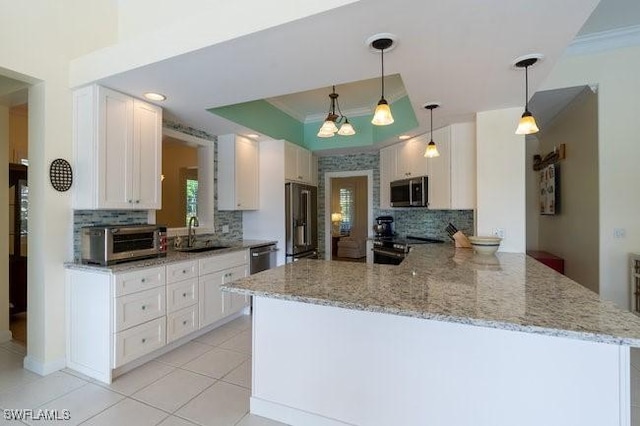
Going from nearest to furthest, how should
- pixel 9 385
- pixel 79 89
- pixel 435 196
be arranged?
pixel 9 385, pixel 79 89, pixel 435 196

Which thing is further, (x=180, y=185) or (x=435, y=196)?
(x=180, y=185)

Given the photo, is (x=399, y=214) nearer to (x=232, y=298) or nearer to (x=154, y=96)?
(x=232, y=298)

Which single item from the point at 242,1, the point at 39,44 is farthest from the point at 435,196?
the point at 39,44

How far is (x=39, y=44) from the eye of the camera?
2.43 metres

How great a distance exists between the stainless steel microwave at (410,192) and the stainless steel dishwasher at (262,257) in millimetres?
1894

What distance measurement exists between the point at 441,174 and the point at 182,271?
307 centimetres

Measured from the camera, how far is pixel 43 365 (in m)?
2.44

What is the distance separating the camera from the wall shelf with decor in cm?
308

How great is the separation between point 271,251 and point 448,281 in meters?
2.85

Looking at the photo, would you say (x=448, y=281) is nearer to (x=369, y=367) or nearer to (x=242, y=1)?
(x=369, y=367)

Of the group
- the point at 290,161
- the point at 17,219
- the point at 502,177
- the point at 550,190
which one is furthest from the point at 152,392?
the point at 550,190

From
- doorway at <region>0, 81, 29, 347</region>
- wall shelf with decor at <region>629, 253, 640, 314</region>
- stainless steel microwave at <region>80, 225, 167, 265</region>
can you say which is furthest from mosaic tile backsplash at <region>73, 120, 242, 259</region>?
wall shelf with decor at <region>629, 253, 640, 314</region>

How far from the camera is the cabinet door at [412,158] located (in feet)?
13.2

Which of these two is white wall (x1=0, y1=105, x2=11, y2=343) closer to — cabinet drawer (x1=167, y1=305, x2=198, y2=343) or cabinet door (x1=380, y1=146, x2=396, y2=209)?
cabinet drawer (x1=167, y1=305, x2=198, y2=343)
